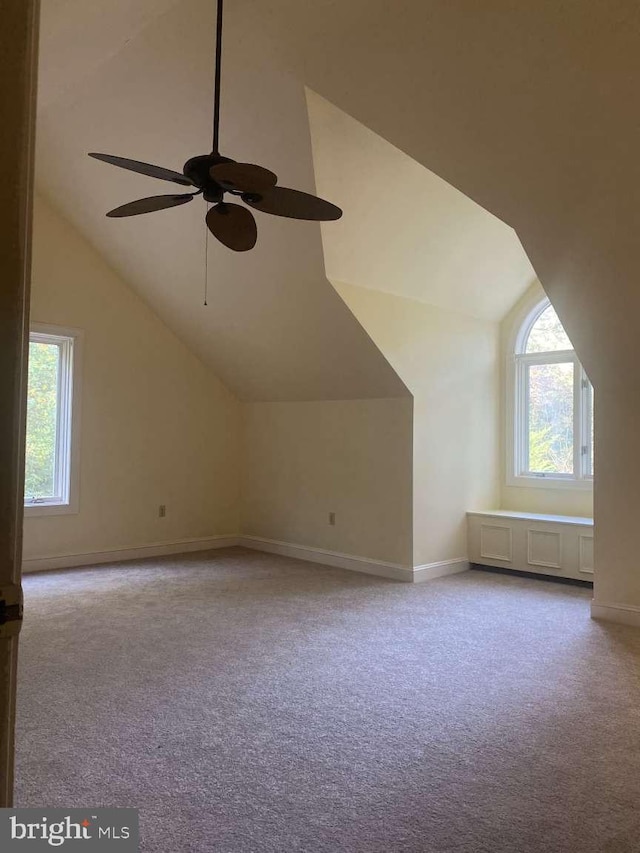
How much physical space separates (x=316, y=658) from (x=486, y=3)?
128 inches

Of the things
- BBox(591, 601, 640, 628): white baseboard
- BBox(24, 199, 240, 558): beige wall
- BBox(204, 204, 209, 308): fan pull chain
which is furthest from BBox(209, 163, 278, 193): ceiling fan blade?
BBox(24, 199, 240, 558): beige wall

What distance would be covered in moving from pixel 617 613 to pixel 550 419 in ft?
7.64

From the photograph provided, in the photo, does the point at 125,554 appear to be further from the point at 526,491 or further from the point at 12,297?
the point at 12,297

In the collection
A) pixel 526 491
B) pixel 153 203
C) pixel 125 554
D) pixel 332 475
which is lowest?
pixel 125 554

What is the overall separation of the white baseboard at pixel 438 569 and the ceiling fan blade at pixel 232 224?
3.30 m

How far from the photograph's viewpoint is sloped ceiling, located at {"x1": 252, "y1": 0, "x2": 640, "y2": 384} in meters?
2.56

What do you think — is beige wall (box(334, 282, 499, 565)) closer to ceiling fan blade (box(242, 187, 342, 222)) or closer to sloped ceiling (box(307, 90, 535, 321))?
sloped ceiling (box(307, 90, 535, 321))

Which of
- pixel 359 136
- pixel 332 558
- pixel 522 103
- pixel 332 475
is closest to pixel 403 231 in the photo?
pixel 359 136

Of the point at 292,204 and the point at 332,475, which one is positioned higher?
the point at 292,204

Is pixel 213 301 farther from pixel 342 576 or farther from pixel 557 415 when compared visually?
pixel 557 415

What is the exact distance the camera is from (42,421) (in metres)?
5.82

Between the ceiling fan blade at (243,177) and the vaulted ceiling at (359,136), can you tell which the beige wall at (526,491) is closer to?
the vaulted ceiling at (359,136)

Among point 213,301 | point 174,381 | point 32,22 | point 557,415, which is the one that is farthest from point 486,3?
point 174,381

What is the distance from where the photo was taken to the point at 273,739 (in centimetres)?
261
